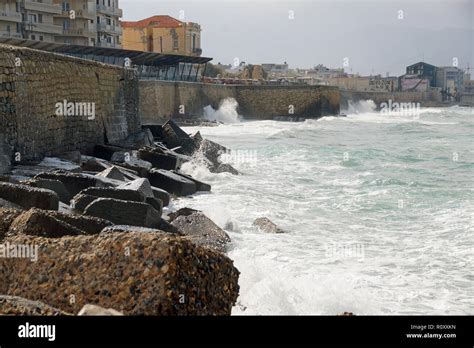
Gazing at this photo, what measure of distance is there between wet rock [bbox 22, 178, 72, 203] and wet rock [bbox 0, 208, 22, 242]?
9.29ft

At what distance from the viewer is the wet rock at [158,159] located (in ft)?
53.5

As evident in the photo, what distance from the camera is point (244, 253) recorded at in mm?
8906

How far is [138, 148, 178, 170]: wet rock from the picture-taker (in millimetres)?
16297

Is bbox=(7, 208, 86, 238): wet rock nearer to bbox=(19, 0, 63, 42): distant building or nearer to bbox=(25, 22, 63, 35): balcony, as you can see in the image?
bbox=(19, 0, 63, 42): distant building

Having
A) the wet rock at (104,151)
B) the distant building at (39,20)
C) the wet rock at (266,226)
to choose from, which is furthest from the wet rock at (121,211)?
the distant building at (39,20)

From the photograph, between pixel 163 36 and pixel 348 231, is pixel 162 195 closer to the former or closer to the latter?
pixel 348 231

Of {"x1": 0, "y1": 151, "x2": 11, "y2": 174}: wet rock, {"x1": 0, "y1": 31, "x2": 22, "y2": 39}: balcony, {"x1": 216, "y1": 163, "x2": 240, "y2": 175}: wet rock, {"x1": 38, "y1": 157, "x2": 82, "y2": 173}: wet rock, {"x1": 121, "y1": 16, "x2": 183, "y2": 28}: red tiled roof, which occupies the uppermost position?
{"x1": 121, "y1": 16, "x2": 183, "y2": 28}: red tiled roof

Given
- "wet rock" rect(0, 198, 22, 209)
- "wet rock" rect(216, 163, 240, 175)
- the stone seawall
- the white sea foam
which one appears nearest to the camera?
"wet rock" rect(0, 198, 22, 209)

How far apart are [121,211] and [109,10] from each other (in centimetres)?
6097

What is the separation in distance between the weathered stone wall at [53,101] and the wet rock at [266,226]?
409 centimetres

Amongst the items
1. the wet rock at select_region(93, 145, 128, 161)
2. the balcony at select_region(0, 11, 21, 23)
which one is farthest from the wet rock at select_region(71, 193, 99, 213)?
the balcony at select_region(0, 11, 21, 23)

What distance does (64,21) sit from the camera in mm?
61125

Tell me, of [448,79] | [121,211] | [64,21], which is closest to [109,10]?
[64,21]
